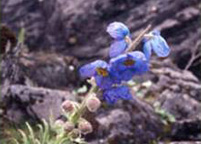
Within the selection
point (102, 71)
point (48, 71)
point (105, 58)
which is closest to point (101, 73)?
point (102, 71)

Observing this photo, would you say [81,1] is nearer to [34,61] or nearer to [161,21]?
[161,21]

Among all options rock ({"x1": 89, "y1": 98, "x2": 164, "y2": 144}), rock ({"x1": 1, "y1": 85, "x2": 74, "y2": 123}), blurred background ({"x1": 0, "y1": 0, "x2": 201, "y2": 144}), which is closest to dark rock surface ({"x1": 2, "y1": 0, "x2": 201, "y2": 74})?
blurred background ({"x1": 0, "y1": 0, "x2": 201, "y2": 144})

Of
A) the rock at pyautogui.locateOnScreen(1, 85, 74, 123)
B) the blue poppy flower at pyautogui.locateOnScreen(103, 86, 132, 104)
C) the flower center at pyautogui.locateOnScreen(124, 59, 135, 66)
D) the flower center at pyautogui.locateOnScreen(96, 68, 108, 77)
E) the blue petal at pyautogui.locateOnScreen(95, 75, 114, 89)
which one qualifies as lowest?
the rock at pyautogui.locateOnScreen(1, 85, 74, 123)

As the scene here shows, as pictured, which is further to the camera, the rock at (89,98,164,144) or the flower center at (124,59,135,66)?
the rock at (89,98,164,144)

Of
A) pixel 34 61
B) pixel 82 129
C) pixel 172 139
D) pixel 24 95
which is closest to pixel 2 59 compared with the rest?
pixel 24 95

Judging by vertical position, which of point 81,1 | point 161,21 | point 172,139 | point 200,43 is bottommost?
point 172,139

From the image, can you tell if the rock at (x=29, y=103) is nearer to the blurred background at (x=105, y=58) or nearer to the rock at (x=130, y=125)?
the blurred background at (x=105, y=58)

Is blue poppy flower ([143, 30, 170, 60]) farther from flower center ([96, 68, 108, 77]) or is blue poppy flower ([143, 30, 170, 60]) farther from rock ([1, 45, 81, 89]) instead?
rock ([1, 45, 81, 89])

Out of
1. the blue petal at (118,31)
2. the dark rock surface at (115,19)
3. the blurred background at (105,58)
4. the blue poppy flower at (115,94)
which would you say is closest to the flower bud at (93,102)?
the blue poppy flower at (115,94)
